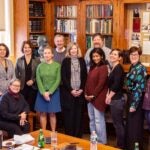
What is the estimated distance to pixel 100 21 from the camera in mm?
6734

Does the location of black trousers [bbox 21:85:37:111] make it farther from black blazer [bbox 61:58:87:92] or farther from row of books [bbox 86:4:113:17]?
row of books [bbox 86:4:113:17]

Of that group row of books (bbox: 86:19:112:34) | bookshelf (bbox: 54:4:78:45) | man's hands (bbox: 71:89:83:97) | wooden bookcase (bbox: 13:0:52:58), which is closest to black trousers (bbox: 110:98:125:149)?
man's hands (bbox: 71:89:83:97)

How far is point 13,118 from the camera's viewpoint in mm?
5090

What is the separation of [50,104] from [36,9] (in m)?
2.21

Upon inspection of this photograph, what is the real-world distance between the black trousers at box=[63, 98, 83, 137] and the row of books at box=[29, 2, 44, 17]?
2207 millimetres

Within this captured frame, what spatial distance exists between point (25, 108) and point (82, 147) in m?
1.58

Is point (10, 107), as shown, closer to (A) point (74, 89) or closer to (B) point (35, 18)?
(A) point (74, 89)

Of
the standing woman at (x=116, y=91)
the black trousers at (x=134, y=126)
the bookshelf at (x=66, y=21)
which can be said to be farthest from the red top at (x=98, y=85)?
the bookshelf at (x=66, y=21)

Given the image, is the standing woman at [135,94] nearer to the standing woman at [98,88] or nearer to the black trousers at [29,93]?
the standing woman at [98,88]

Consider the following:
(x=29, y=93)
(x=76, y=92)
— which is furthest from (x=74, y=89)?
(x=29, y=93)

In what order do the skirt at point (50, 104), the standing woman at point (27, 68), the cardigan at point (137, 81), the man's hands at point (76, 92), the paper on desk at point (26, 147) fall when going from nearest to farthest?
the paper on desk at point (26, 147) < the cardigan at point (137, 81) < the man's hands at point (76, 92) < the skirt at point (50, 104) < the standing woman at point (27, 68)

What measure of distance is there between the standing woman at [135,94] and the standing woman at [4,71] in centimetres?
176

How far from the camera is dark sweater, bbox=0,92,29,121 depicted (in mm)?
5078

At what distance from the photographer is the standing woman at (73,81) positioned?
5551 mm
